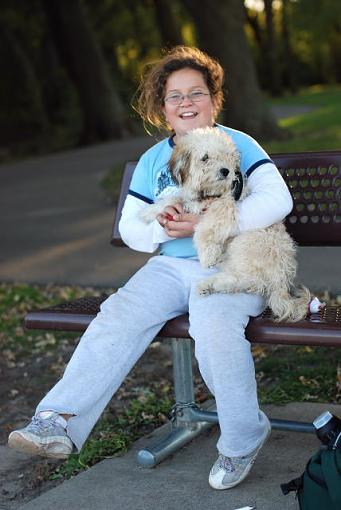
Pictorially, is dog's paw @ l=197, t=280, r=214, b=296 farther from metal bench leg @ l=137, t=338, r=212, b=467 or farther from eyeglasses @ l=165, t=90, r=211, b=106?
eyeglasses @ l=165, t=90, r=211, b=106

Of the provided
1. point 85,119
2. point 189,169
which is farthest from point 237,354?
point 85,119

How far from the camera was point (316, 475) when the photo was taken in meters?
3.04

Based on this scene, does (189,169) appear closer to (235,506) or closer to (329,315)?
(329,315)

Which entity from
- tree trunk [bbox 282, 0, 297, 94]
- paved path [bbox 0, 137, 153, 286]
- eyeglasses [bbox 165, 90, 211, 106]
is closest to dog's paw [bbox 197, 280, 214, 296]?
eyeglasses [bbox 165, 90, 211, 106]

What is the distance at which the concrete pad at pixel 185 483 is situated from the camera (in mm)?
3447

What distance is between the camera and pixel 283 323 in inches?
137

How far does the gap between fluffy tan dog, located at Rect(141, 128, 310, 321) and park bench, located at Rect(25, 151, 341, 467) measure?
121 mm

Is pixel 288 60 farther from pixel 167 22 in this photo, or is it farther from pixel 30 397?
pixel 30 397

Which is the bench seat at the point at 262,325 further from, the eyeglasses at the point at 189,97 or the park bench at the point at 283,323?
Answer: the eyeglasses at the point at 189,97

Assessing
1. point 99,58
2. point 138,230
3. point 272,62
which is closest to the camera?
point 138,230

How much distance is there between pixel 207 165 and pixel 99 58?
19652 mm

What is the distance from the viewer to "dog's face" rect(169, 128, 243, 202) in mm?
3656

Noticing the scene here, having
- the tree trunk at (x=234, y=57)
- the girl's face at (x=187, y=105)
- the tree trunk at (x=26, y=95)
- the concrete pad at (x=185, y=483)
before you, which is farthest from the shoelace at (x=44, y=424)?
the tree trunk at (x=26, y=95)

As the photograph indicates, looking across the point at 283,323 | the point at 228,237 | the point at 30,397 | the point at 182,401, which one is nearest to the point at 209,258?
the point at 228,237
